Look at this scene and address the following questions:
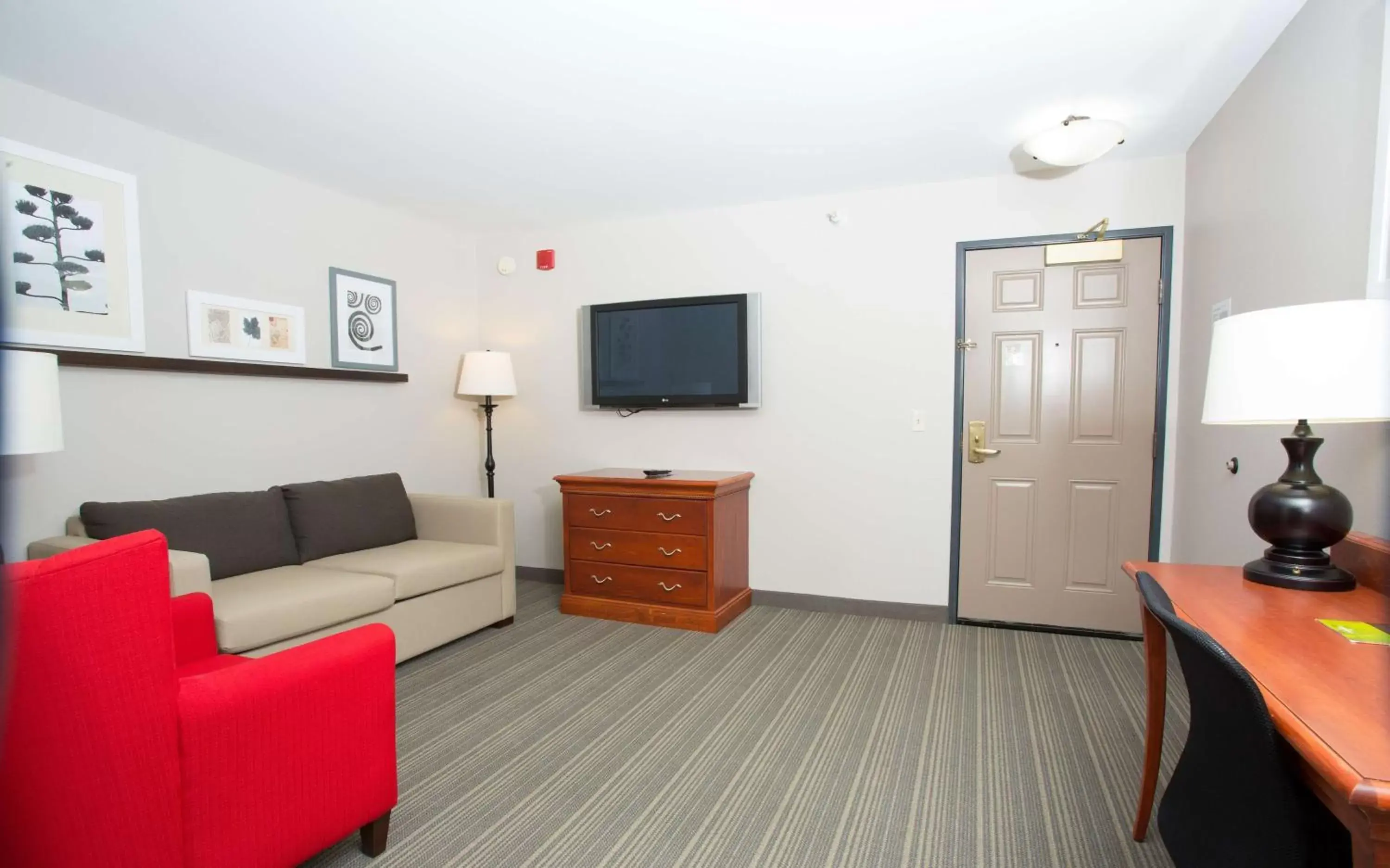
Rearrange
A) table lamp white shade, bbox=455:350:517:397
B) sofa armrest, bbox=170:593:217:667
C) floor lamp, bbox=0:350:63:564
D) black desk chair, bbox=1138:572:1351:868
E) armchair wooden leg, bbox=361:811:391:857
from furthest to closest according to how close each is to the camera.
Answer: table lamp white shade, bbox=455:350:517:397 < sofa armrest, bbox=170:593:217:667 < floor lamp, bbox=0:350:63:564 < armchair wooden leg, bbox=361:811:391:857 < black desk chair, bbox=1138:572:1351:868

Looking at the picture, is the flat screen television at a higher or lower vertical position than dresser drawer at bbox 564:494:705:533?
higher

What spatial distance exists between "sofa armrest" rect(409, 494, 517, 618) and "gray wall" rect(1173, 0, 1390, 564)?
119 inches

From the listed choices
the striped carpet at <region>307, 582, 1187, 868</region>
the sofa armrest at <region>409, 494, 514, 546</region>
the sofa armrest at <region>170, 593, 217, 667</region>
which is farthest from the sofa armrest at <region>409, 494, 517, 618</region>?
the sofa armrest at <region>170, 593, 217, 667</region>

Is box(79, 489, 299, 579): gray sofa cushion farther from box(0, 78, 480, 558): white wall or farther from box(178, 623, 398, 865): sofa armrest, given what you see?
box(178, 623, 398, 865): sofa armrest

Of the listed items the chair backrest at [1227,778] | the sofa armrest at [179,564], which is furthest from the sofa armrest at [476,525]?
the chair backrest at [1227,778]

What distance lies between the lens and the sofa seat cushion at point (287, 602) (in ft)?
7.25

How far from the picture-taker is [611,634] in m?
3.36

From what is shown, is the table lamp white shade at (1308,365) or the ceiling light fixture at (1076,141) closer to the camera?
the table lamp white shade at (1308,365)

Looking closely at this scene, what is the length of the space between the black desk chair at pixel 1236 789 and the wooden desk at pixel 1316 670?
1.5 inches

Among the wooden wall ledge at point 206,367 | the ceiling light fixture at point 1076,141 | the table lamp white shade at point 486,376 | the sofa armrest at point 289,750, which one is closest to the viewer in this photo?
the sofa armrest at point 289,750

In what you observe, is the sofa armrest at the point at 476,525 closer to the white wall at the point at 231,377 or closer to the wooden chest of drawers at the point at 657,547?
the wooden chest of drawers at the point at 657,547

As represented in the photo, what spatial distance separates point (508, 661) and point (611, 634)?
548 millimetres

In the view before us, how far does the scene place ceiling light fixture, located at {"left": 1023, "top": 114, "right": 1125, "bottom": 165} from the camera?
2625 mm

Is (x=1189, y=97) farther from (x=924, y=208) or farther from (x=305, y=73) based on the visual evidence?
(x=305, y=73)
